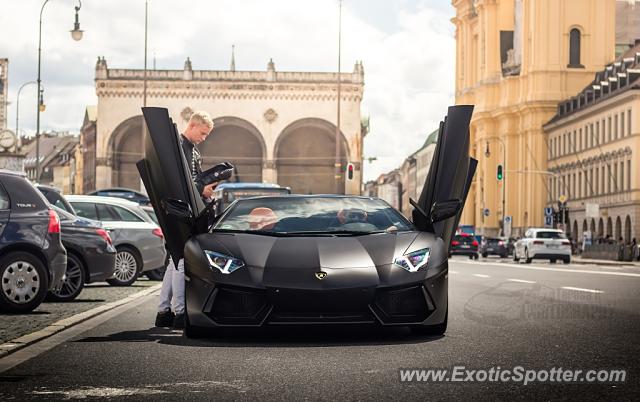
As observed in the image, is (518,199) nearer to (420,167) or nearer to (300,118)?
(300,118)

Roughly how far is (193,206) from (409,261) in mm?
2339

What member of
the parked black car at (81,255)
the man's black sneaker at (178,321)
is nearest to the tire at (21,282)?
the parked black car at (81,255)

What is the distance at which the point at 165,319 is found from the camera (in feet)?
40.9

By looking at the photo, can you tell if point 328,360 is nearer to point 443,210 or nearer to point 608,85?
point 443,210

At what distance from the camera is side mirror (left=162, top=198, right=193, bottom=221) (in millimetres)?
11000

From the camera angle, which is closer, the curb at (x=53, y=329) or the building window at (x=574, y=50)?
the curb at (x=53, y=329)

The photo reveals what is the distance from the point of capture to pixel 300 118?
369ft

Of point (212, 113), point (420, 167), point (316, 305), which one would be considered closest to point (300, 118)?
point (212, 113)

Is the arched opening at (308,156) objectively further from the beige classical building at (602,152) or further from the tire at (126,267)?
the tire at (126,267)

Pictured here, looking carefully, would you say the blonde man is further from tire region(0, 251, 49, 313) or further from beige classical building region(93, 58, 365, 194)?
beige classical building region(93, 58, 365, 194)

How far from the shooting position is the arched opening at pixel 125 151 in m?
112

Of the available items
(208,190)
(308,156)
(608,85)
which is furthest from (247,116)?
(208,190)

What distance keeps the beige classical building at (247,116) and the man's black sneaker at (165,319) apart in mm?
97885

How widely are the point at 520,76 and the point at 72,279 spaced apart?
300 ft
